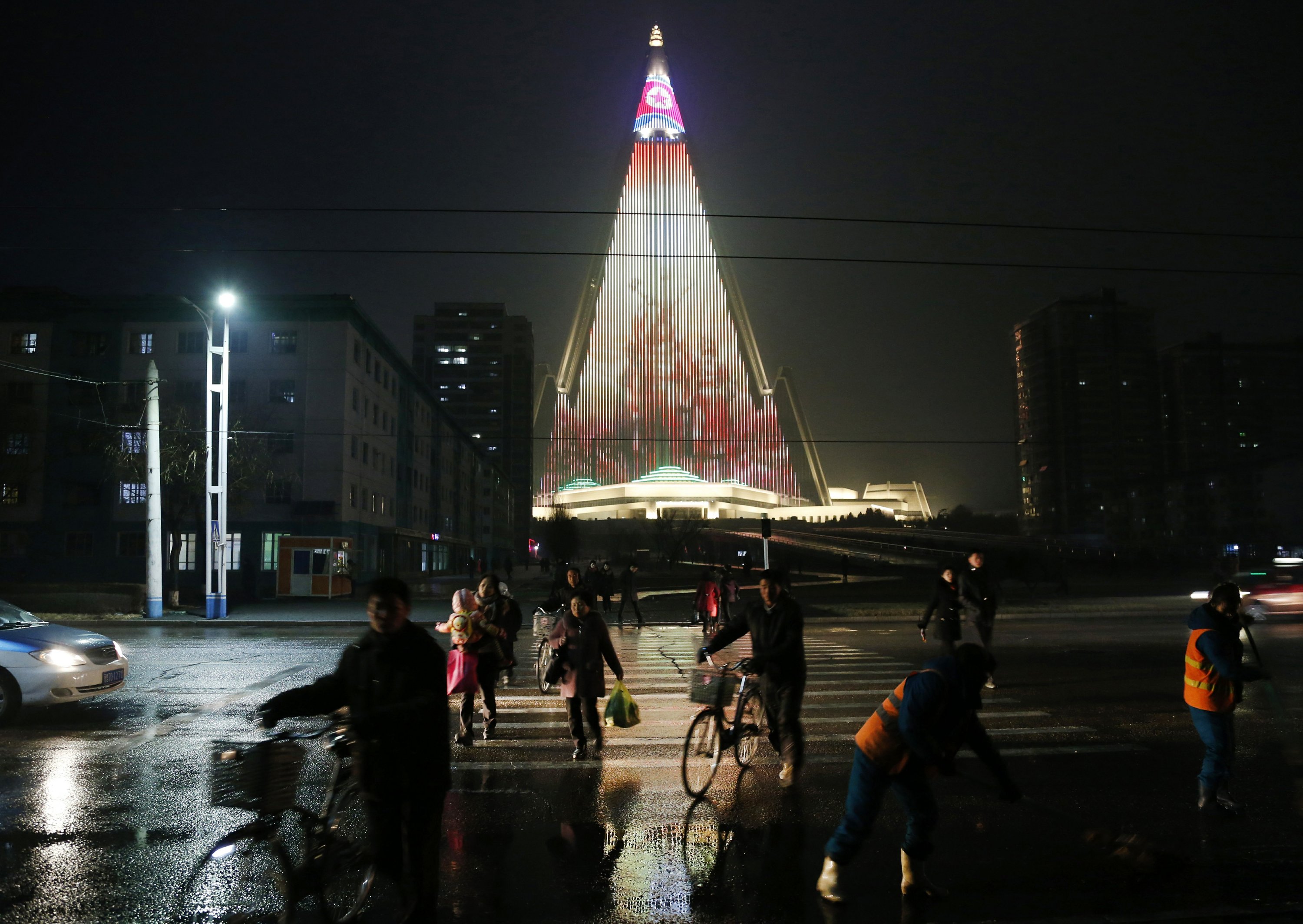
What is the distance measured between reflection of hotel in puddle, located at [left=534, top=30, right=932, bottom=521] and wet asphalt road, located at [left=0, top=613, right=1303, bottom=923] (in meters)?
143

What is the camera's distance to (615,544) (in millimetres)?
104750

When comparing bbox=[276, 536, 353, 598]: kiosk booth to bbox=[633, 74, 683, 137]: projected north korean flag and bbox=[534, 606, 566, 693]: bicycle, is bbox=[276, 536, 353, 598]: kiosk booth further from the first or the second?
bbox=[633, 74, 683, 137]: projected north korean flag

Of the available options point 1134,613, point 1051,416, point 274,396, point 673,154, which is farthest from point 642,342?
point 1134,613

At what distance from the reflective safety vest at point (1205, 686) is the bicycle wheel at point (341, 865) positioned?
5.36m

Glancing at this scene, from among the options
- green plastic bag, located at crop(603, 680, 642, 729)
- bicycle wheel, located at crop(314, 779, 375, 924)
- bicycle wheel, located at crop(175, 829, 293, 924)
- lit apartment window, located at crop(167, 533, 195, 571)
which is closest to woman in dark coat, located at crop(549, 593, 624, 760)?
green plastic bag, located at crop(603, 680, 642, 729)

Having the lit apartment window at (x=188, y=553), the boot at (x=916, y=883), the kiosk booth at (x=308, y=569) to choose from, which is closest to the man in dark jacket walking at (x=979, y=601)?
the boot at (x=916, y=883)

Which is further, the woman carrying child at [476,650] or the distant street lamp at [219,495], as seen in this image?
the distant street lamp at [219,495]

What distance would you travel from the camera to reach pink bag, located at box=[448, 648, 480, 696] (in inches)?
340

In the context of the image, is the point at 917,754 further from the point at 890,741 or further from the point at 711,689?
the point at 711,689

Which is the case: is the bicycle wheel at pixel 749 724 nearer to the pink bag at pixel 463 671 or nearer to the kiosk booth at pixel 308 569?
the pink bag at pixel 463 671

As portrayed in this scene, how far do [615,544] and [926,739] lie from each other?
10087cm

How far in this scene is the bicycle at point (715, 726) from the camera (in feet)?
23.0

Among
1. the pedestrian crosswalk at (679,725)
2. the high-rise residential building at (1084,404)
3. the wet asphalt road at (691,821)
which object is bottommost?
the pedestrian crosswalk at (679,725)

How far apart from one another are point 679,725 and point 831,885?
515 centimetres
